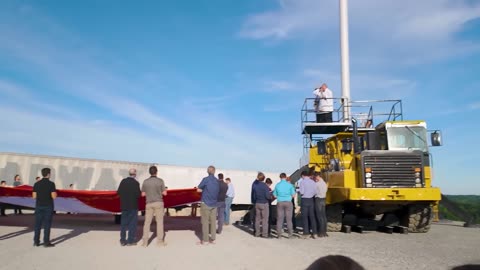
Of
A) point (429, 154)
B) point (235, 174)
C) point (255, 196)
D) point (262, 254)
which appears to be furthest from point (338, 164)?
point (235, 174)

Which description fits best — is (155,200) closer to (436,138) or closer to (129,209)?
(129,209)

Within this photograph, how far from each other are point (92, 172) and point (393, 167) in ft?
51.7

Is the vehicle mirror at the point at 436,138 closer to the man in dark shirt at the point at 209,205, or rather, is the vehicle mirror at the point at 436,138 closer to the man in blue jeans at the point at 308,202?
the man in blue jeans at the point at 308,202

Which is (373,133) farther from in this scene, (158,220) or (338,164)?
(158,220)

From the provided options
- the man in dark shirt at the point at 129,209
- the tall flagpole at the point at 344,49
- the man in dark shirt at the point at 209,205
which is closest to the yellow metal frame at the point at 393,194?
the man in dark shirt at the point at 209,205

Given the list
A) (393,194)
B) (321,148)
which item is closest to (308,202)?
(393,194)

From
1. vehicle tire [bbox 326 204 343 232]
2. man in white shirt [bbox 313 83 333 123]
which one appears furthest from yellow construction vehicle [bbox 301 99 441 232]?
man in white shirt [bbox 313 83 333 123]

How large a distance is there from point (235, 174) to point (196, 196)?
14.1m

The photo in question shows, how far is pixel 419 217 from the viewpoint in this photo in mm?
12305

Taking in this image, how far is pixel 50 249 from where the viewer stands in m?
7.94

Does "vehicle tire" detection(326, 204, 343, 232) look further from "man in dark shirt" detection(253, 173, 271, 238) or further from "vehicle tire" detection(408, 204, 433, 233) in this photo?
"man in dark shirt" detection(253, 173, 271, 238)

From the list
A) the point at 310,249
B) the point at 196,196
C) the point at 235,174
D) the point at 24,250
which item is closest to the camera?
the point at 24,250

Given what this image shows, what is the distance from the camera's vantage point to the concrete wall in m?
19.3

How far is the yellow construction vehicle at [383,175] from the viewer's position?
11344mm
